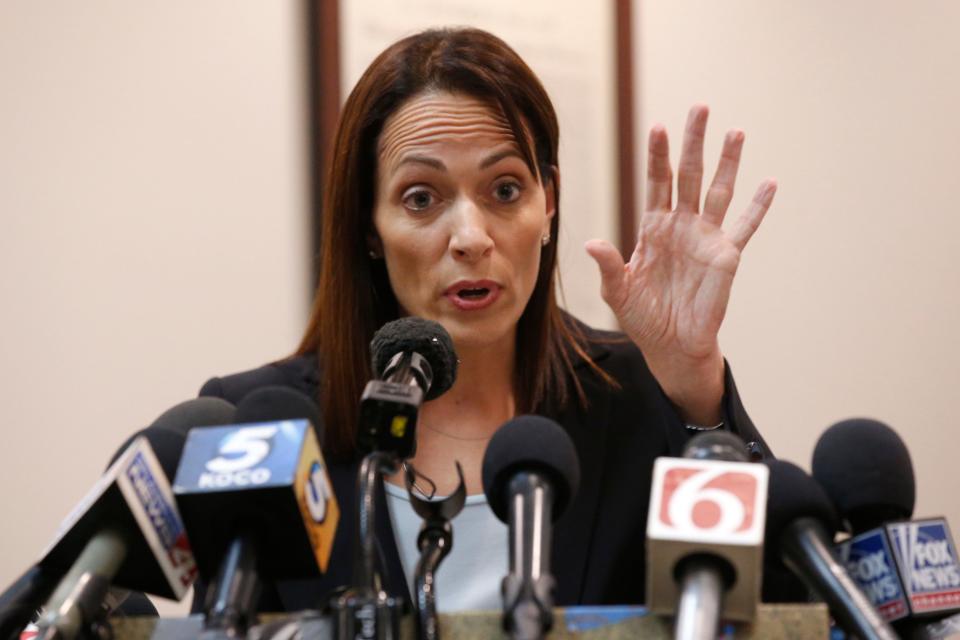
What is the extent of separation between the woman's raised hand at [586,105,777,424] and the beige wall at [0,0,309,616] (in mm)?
915

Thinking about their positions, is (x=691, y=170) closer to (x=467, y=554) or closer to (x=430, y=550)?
(x=467, y=554)

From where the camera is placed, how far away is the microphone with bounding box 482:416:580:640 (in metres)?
0.91

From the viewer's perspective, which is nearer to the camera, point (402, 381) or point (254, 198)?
point (402, 381)

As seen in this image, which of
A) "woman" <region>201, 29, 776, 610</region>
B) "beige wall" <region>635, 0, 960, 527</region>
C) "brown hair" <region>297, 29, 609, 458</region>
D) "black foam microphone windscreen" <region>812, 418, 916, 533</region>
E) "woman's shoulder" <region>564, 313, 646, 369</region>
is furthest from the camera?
"beige wall" <region>635, 0, 960, 527</region>

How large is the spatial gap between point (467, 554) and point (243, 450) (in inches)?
33.8

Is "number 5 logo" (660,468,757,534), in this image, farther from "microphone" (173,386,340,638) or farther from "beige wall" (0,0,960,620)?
"beige wall" (0,0,960,620)

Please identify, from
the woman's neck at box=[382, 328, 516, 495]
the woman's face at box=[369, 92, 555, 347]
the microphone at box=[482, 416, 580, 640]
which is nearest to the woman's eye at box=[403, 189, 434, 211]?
the woman's face at box=[369, 92, 555, 347]

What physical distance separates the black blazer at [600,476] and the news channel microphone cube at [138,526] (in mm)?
365

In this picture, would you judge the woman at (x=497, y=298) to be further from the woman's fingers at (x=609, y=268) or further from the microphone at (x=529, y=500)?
the microphone at (x=529, y=500)

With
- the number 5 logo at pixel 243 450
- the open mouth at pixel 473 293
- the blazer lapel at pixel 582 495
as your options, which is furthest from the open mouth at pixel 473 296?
the number 5 logo at pixel 243 450

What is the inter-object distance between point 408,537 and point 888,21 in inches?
77.2

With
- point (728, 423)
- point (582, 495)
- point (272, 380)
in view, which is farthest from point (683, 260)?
point (272, 380)

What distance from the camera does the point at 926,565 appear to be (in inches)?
41.4

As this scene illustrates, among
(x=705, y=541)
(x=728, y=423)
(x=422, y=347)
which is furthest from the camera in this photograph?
(x=728, y=423)
